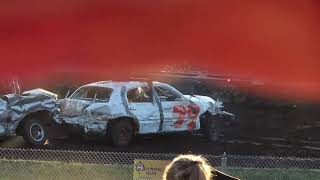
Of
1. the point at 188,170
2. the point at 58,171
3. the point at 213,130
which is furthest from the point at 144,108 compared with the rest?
the point at 188,170

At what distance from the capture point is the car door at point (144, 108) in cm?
1423

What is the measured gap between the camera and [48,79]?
612 inches

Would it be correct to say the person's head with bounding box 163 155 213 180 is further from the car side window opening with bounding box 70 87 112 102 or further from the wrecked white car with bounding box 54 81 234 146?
the car side window opening with bounding box 70 87 112 102

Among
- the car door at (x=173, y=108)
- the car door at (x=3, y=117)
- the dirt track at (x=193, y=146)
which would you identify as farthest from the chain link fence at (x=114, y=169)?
the car door at (x=173, y=108)

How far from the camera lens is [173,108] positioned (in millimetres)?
14617

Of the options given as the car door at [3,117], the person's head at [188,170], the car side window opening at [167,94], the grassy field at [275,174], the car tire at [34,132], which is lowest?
the grassy field at [275,174]

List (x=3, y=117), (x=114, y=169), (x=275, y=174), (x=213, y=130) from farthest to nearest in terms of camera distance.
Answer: (x=213, y=130)
(x=3, y=117)
(x=114, y=169)
(x=275, y=174)

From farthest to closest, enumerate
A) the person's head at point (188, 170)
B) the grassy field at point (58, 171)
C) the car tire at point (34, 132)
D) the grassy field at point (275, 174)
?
1. the car tire at point (34, 132)
2. the grassy field at point (275, 174)
3. the grassy field at point (58, 171)
4. the person's head at point (188, 170)

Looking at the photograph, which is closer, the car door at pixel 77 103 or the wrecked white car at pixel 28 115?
the wrecked white car at pixel 28 115

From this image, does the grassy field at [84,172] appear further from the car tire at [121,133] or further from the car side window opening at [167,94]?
the car side window opening at [167,94]

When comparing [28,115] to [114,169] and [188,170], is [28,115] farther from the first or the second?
[188,170]

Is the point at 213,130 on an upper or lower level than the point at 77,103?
lower

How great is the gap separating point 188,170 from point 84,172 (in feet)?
21.5

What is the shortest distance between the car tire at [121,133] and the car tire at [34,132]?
5.02ft
